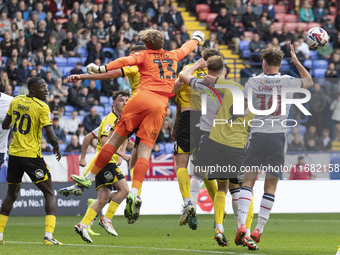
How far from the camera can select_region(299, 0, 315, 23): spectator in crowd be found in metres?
29.3

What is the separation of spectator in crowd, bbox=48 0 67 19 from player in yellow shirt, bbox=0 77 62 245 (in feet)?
48.5

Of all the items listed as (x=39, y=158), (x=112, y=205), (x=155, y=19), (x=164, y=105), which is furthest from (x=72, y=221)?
(x=155, y=19)

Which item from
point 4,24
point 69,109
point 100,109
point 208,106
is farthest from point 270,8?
point 208,106

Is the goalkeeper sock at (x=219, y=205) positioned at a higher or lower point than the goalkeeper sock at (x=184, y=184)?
lower

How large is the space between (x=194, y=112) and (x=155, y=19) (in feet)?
49.2

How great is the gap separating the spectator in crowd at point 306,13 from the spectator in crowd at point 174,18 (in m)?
5.19

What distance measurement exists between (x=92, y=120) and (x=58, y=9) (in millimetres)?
5694

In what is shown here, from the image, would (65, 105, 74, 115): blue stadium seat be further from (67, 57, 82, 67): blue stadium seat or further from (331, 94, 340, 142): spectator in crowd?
(331, 94, 340, 142): spectator in crowd

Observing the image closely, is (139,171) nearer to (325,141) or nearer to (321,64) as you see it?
(325,141)

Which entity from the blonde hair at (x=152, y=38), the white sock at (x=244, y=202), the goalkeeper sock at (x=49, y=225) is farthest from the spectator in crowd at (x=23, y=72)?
the white sock at (x=244, y=202)

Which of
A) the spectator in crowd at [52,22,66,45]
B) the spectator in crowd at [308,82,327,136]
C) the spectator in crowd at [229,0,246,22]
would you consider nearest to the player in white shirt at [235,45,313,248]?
the spectator in crowd at [308,82,327,136]

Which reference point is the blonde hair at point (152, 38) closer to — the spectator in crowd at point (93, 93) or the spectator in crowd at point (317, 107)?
the spectator in crowd at point (317, 107)

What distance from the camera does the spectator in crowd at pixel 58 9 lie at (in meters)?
25.9

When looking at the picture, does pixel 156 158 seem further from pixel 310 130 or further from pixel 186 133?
pixel 186 133
